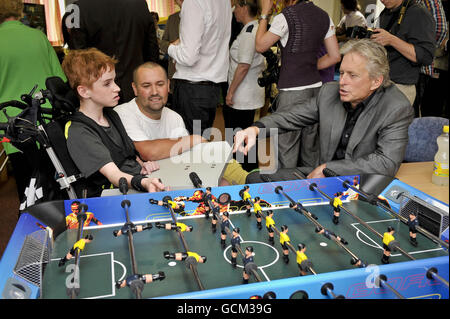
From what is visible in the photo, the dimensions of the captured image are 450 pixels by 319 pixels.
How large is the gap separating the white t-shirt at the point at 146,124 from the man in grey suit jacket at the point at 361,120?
2.02ft

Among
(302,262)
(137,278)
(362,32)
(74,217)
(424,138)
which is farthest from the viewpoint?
(362,32)

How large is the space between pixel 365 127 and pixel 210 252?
1.17 m

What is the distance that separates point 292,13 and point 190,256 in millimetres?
2082

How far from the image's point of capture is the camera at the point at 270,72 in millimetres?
3252

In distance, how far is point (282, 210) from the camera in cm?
154

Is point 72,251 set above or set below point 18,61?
below

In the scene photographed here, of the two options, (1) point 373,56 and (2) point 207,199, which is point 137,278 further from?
(1) point 373,56

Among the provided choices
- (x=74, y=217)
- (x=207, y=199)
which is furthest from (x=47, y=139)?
(x=207, y=199)

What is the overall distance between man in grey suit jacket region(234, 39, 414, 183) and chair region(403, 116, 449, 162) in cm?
45

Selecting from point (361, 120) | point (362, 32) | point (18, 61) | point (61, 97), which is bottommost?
point (361, 120)

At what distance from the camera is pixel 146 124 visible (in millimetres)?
2395

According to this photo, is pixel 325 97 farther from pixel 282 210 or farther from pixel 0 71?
pixel 0 71

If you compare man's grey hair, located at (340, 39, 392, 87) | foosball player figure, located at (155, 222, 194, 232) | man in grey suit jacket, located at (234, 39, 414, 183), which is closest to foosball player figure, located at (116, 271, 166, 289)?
foosball player figure, located at (155, 222, 194, 232)
